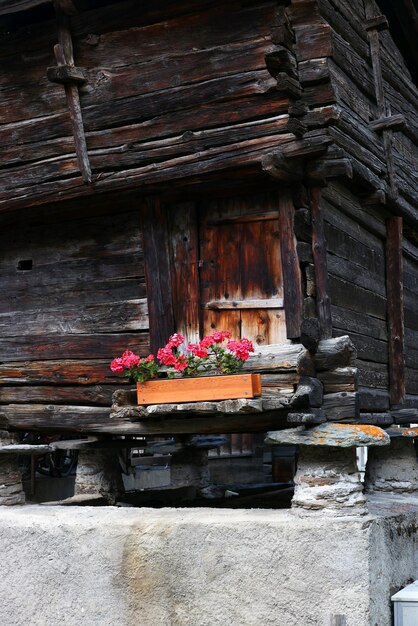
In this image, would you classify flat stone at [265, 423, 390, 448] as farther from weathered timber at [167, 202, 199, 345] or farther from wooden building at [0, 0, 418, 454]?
weathered timber at [167, 202, 199, 345]

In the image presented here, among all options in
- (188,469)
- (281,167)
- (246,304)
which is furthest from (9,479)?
(281,167)

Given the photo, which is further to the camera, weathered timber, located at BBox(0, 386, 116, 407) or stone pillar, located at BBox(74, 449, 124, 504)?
stone pillar, located at BBox(74, 449, 124, 504)

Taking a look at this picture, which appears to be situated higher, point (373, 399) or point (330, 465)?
Result: point (373, 399)

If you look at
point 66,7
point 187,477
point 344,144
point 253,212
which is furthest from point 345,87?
point 187,477

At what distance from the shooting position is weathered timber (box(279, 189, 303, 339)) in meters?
6.08

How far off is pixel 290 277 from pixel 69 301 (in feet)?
6.62

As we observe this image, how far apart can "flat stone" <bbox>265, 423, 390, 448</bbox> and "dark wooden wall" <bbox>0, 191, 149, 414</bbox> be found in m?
1.43

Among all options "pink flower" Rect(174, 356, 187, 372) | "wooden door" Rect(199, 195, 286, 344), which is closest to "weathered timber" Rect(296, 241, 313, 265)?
"wooden door" Rect(199, 195, 286, 344)

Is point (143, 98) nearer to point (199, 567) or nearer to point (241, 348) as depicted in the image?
point (241, 348)

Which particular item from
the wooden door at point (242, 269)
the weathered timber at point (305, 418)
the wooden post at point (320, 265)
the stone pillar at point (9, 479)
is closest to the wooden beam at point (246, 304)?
the wooden door at point (242, 269)

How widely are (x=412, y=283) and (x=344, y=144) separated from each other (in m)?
2.61

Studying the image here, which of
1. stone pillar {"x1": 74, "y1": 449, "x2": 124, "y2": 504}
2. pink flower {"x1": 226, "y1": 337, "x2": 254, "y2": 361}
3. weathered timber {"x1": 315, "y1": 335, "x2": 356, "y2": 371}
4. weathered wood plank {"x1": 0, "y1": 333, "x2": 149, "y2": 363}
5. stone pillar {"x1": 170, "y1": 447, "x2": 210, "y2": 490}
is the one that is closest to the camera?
pink flower {"x1": 226, "y1": 337, "x2": 254, "y2": 361}

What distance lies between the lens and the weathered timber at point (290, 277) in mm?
6082

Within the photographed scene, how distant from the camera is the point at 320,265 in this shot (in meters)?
6.18
